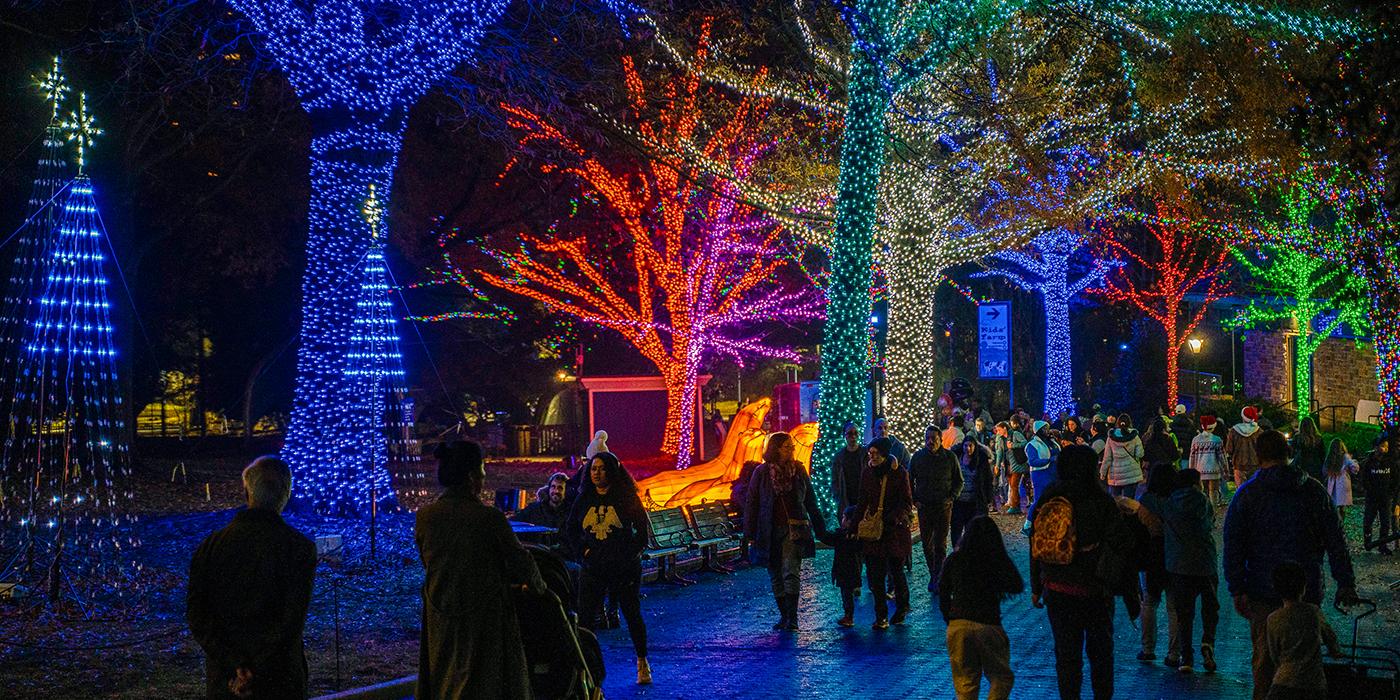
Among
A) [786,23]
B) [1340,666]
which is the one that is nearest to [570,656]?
[1340,666]

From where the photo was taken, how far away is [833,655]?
10.4 metres

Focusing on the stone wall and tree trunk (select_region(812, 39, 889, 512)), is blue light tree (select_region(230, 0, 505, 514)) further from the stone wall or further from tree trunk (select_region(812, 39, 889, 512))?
the stone wall

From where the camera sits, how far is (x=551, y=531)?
43.1ft

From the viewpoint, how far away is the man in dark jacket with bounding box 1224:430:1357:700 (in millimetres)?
7609

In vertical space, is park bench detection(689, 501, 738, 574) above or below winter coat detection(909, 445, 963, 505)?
below

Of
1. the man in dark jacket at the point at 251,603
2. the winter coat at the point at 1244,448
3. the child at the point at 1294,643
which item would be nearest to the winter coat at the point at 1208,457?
the winter coat at the point at 1244,448

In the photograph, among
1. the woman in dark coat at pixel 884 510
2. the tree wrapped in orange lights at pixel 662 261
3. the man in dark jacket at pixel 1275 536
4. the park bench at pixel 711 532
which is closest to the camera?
the man in dark jacket at pixel 1275 536

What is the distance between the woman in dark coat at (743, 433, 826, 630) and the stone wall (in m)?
38.1

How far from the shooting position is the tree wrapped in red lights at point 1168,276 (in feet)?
149

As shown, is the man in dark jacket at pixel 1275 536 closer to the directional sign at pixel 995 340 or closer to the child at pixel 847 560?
the child at pixel 847 560

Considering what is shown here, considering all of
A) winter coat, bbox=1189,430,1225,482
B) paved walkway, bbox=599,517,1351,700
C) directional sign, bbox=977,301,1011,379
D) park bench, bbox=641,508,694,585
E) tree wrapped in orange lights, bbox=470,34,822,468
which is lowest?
paved walkway, bbox=599,517,1351,700

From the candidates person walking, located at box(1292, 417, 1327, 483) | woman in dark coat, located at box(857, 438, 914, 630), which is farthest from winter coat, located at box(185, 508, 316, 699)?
person walking, located at box(1292, 417, 1327, 483)

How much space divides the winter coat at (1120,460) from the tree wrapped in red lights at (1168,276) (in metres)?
26.5

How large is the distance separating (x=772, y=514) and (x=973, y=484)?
12.6 feet
